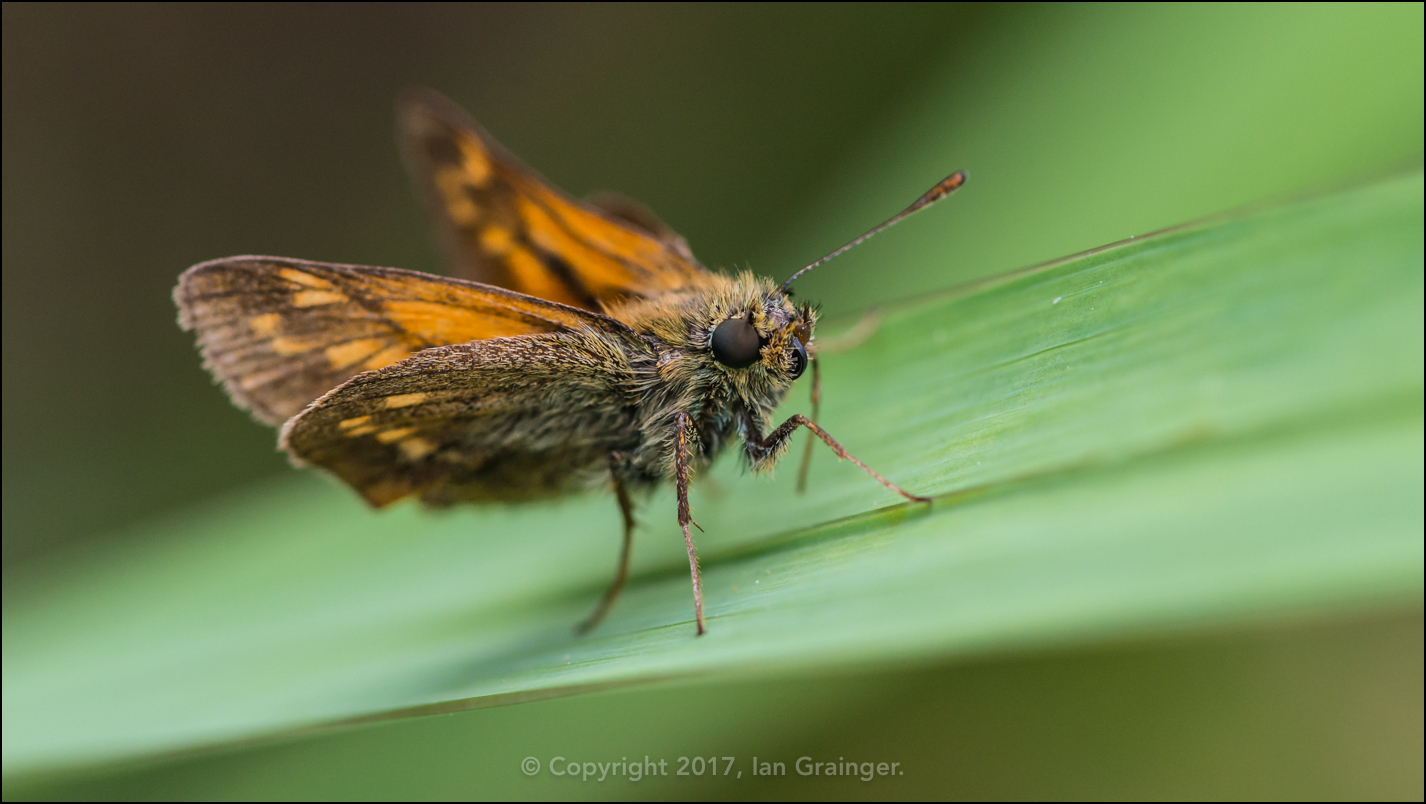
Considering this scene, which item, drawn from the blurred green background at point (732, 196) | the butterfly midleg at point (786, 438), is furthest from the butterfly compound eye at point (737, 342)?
the blurred green background at point (732, 196)

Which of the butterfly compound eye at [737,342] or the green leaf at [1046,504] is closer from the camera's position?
the green leaf at [1046,504]

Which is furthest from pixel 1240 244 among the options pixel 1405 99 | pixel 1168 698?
pixel 1168 698

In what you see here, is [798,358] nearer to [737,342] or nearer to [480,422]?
[737,342]

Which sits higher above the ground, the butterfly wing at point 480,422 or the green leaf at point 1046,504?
the butterfly wing at point 480,422

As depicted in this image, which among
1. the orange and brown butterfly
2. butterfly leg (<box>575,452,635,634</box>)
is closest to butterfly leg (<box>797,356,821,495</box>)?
the orange and brown butterfly

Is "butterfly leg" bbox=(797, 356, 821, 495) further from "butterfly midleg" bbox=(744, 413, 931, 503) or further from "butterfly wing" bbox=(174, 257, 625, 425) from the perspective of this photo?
"butterfly wing" bbox=(174, 257, 625, 425)

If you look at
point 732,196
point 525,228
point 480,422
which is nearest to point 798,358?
point 480,422

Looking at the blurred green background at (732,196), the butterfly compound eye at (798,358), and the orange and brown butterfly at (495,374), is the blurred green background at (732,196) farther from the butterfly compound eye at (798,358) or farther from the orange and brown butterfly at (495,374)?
the butterfly compound eye at (798,358)
